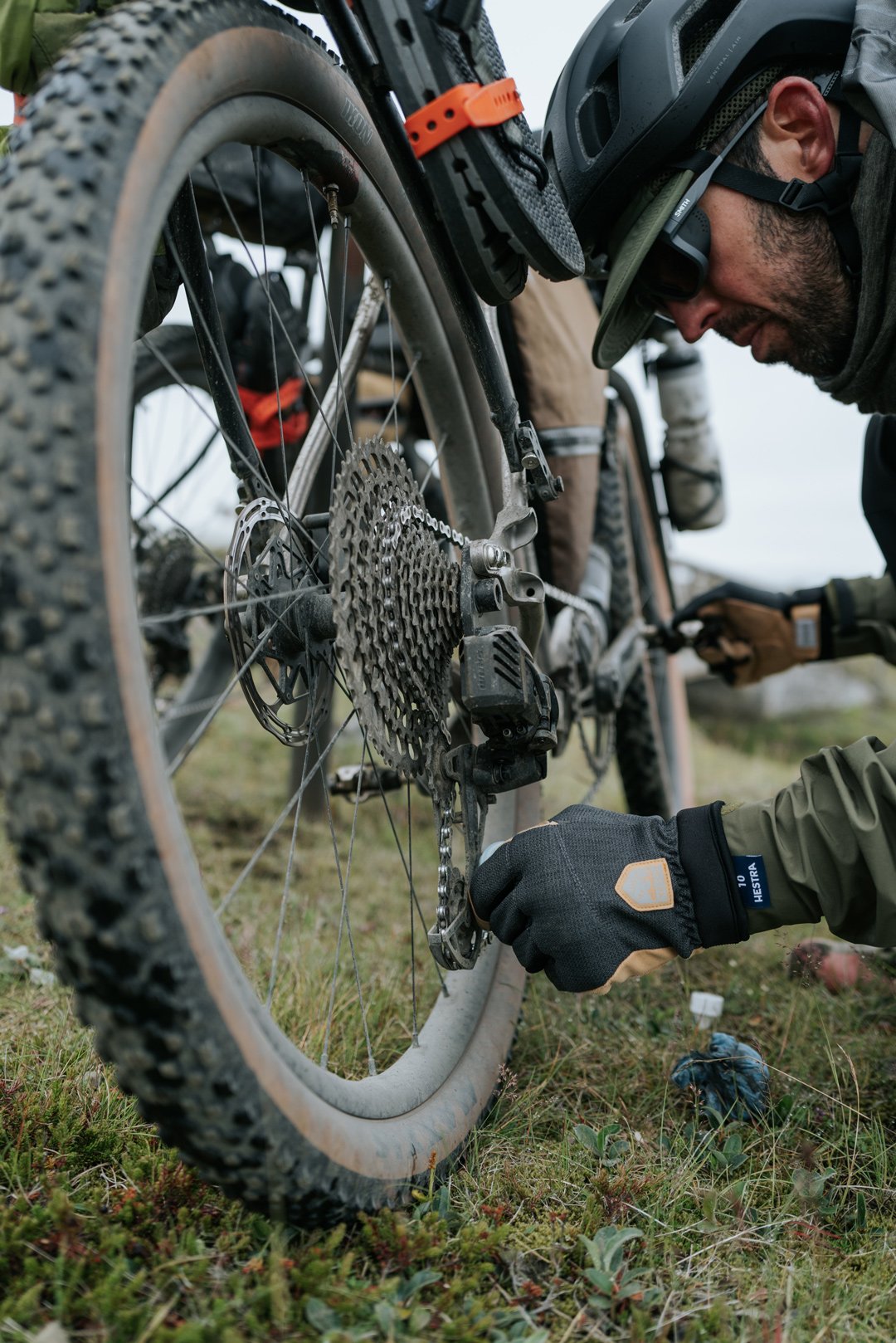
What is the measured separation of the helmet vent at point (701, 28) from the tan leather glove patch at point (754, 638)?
1368 mm

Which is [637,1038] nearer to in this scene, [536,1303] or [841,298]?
[536,1303]

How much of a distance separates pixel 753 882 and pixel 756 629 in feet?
4.86

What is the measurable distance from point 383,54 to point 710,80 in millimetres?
603

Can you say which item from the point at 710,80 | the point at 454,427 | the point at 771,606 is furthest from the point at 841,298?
the point at 771,606

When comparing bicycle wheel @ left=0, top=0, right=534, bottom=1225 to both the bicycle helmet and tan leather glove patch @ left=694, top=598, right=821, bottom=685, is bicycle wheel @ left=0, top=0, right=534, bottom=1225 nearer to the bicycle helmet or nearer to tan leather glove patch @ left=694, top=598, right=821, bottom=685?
the bicycle helmet

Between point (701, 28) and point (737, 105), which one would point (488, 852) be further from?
point (701, 28)

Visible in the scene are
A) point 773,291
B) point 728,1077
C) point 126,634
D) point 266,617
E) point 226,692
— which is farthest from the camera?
point 773,291

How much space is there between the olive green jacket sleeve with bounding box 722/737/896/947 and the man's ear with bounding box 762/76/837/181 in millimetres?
865

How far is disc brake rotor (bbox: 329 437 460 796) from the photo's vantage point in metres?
1.11

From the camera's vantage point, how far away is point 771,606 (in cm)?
258

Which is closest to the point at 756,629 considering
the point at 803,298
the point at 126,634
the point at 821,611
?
the point at 821,611

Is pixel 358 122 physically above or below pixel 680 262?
above

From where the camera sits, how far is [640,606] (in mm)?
2789

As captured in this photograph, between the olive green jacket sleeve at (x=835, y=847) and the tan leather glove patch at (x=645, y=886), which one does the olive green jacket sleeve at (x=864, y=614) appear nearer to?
the olive green jacket sleeve at (x=835, y=847)
